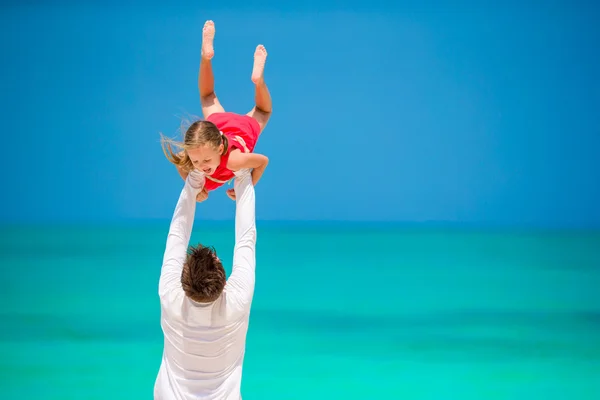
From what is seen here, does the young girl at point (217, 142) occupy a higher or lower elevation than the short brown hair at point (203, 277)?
higher

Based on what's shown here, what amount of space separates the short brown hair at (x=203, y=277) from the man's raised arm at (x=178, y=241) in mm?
91

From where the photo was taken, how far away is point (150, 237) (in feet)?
27.7

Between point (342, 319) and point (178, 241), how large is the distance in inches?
118

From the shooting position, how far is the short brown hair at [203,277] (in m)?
2.09

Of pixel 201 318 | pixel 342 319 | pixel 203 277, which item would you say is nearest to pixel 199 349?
pixel 201 318

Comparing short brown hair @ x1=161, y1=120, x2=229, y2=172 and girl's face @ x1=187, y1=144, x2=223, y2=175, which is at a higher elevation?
short brown hair @ x1=161, y1=120, x2=229, y2=172

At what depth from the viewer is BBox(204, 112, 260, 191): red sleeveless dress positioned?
2811 millimetres

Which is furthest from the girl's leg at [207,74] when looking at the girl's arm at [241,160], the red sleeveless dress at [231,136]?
the girl's arm at [241,160]

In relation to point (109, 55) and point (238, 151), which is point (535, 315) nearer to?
point (238, 151)

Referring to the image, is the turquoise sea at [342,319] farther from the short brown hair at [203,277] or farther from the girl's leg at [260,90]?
the short brown hair at [203,277]

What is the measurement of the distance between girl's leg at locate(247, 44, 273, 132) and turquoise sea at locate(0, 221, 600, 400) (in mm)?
1272

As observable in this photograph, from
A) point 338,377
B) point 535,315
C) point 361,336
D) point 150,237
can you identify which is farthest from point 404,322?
point 150,237

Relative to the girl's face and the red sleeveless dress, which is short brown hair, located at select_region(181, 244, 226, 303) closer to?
the girl's face

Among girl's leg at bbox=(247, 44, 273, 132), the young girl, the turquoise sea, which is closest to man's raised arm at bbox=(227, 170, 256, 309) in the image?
the young girl
